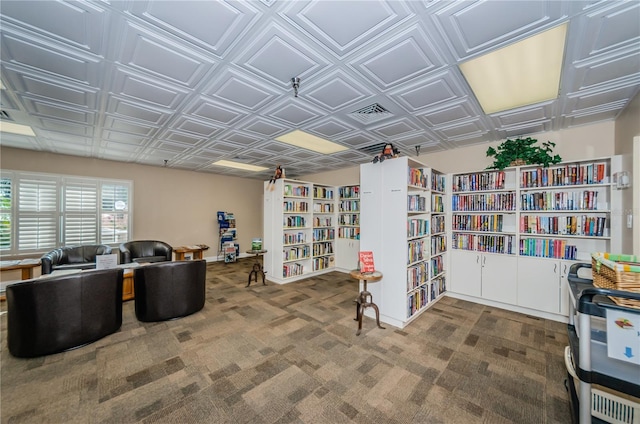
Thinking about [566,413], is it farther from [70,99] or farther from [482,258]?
[70,99]

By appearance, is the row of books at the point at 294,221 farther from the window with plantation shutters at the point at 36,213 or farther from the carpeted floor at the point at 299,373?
the window with plantation shutters at the point at 36,213

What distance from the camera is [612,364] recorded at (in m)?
1.35

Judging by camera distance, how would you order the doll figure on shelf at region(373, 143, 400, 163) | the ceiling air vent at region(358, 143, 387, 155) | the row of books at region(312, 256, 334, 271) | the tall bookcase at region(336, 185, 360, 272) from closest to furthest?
the doll figure on shelf at region(373, 143, 400, 163), the ceiling air vent at region(358, 143, 387, 155), the row of books at region(312, 256, 334, 271), the tall bookcase at region(336, 185, 360, 272)

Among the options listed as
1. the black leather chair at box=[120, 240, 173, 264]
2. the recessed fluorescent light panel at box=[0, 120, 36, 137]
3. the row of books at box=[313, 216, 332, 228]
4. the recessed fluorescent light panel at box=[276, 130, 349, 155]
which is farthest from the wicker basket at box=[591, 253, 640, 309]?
the recessed fluorescent light panel at box=[0, 120, 36, 137]

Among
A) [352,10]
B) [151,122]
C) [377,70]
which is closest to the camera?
[352,10]

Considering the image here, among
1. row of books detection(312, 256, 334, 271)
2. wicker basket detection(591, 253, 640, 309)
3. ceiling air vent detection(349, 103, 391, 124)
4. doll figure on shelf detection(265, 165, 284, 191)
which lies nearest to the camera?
wicker basket detection(591, 253, 640, 309)

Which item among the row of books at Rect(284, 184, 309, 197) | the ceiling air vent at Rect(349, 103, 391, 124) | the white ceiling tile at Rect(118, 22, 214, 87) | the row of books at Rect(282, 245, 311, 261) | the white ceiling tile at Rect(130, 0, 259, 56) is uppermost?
the white ceiling tile at Rect(130, 0, 259, 56)

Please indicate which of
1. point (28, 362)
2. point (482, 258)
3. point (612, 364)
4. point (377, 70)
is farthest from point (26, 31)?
point (482, 258)

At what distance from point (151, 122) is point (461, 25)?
401cm

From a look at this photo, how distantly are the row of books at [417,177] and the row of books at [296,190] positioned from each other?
2.75 meters

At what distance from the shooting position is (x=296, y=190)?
17.9 ft

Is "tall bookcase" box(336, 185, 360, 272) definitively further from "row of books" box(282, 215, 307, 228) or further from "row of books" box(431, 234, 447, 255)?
"row of books" box(431, 234, 447, 255)

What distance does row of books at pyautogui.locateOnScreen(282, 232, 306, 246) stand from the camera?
521 cm

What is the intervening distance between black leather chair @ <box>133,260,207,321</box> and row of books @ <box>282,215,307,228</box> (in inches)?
84.3
